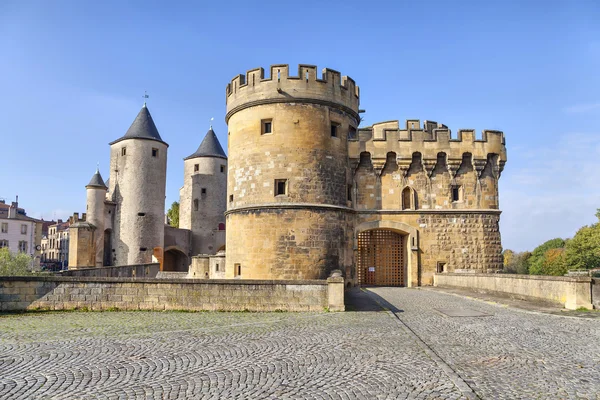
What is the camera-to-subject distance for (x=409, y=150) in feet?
75.8

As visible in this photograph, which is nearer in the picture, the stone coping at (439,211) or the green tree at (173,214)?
the stone coping at (439,211)

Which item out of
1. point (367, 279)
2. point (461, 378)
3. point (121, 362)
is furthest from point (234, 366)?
point (367, 279)

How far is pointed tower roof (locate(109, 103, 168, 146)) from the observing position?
41469 mm

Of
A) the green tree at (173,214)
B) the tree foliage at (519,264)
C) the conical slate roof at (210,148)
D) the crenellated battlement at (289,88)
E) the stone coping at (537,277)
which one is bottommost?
the tree foliage at (519,264)

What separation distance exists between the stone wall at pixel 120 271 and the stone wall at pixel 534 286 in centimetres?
1636

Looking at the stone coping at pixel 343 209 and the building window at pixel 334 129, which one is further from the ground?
the building window at pixel 334 129

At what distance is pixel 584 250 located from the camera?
5553cm

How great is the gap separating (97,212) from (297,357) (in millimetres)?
36311

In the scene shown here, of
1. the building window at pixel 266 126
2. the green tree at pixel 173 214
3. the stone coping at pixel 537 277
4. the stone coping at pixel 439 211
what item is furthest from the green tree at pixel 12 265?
the stone coping at pixel 537 277

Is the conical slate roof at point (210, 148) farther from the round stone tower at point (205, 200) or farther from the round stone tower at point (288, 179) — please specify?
the round stone tower at point (288, 179)

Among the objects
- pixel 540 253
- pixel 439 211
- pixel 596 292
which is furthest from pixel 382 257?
pixel 540 253

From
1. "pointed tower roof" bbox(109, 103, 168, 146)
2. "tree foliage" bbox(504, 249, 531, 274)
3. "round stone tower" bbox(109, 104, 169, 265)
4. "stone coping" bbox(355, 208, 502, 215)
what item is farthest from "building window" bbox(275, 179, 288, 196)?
"tree foliage" bbox(504, 249, 531, 274)

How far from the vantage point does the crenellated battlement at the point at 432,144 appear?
75.1 feet

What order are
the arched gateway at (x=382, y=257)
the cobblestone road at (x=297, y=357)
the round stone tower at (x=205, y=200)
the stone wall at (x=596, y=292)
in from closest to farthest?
1. the cobblestone road at (x=297, y=357)
2. the stone wall at (x=596, y=292)
3. the arched gateway at (x=382, y=257)
4. the round stone tower at (x=205, y=200)
